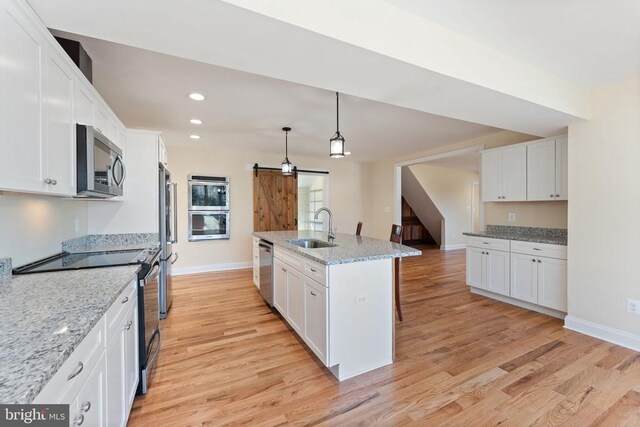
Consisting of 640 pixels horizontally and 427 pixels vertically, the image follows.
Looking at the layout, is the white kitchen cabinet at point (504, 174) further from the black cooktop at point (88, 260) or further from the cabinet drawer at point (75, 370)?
the cabinet drawer at point (75, 370)

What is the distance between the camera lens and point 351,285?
2094 mm

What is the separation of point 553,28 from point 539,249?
2405mm

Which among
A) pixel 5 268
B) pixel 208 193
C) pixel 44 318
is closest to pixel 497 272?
pixel 44 318

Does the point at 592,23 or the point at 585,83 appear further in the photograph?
the point at 585,83

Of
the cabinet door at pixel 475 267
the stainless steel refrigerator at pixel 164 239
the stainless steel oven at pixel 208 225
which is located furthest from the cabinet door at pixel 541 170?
the stainless steel oven at pixel 208 225

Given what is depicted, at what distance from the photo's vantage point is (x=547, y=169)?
3.39 meters

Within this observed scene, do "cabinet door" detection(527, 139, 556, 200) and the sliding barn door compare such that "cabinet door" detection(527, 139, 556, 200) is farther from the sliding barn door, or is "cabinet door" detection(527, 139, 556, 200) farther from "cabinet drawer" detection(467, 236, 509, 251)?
the sliding barn door

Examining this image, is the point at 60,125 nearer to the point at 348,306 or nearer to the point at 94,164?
the point at 94,164

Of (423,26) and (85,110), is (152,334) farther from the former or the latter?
(423,26)

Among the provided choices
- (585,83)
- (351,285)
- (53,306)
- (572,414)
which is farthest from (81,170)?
(585,83)

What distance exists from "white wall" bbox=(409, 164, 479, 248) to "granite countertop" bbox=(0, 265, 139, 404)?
724 cm

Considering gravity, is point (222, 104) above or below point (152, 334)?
above

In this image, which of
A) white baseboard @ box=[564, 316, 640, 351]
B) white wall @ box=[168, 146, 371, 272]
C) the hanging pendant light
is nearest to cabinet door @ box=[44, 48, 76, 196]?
the hanging pendant light

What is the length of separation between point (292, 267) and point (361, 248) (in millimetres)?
692
